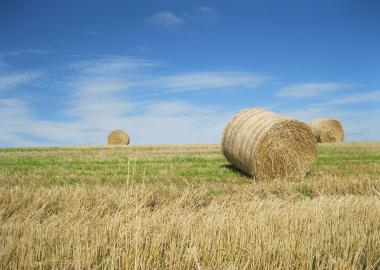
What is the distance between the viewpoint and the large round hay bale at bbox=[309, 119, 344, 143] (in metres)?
26.6

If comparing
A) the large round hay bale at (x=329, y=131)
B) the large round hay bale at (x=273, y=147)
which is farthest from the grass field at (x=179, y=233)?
the large round hay bale at (x=329, y=131)

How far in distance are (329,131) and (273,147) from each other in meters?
17.0

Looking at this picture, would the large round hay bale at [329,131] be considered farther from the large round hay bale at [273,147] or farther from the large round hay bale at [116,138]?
the large round hay bale at [273,147]

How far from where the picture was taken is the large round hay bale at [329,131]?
1046 inches

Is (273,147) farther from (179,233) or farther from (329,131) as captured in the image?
(329,131)

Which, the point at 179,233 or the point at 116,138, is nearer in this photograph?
the point at 179,233

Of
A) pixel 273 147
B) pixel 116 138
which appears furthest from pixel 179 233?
pixel 116 138

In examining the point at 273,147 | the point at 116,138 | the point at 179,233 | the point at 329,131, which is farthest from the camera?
the point at 116,138

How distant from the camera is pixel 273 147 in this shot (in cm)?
1090

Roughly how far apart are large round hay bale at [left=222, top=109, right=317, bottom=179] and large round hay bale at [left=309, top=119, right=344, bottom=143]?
15986 millimetres

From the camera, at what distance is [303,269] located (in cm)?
344

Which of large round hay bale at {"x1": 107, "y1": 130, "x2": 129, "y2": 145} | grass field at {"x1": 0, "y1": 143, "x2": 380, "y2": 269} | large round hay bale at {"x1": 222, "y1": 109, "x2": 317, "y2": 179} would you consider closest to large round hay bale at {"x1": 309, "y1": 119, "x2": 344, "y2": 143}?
large round hay bale at {"x1": 107, "y1": 130, "x2": 129, "y2": 145}

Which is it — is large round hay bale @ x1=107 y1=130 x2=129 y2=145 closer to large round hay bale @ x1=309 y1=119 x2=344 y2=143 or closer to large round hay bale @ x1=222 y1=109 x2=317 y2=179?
large round hay bale @ x1=309 y1=119 x2=344 y2=143

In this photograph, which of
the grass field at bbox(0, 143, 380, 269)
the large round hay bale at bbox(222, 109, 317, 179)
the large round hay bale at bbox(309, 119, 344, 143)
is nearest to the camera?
the grass field at bbox(0, 143, 380, 269)
